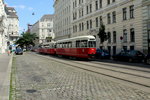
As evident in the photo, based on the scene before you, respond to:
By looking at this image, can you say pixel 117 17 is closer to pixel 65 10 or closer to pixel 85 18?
pixel 85 18

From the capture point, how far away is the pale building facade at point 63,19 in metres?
67.7

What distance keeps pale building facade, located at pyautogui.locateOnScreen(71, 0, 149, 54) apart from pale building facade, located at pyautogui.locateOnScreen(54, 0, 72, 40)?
45.2 ft

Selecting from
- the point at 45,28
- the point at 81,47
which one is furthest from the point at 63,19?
the point at 45,28

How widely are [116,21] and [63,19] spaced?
39.4m

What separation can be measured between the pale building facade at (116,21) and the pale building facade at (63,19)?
13765 millimetres

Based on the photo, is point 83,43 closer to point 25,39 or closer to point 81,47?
point 81,47

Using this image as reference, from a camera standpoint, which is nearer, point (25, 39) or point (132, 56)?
point (132, 56)

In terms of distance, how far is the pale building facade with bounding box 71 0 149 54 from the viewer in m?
32.7

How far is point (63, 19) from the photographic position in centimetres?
7575

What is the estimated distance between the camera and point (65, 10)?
72.9m

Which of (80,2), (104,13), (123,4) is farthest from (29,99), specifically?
(80,2)

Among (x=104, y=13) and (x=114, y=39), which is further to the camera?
(x=104, y=13)

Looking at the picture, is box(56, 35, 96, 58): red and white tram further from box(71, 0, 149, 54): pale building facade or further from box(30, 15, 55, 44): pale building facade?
box(30, 15, 55, 44): pale building facade

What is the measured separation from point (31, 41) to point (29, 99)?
Result: 339 feet
